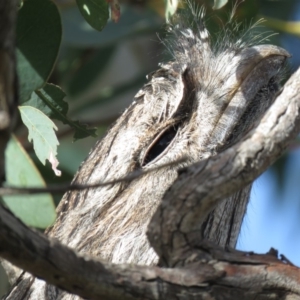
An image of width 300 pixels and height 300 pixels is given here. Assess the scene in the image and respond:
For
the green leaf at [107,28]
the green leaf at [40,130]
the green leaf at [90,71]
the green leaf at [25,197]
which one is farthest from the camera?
the green leaf at [90,71]

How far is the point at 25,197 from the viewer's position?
4.61 feet

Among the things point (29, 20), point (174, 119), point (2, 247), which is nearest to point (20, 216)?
point (2, 247)

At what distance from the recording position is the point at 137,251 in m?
2.08

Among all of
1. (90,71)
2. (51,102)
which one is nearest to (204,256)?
(51,102)

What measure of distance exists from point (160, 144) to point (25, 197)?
91cm

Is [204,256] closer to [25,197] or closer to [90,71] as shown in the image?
[25,197]

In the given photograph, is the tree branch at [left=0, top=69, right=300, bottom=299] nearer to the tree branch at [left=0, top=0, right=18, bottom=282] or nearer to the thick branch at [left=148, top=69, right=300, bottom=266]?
the thick branch at [left=148, top=69, right=300, bottom=266]

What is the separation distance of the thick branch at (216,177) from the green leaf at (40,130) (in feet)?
1.21

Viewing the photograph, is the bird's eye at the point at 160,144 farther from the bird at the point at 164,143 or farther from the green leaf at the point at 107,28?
the green leaf at the point at 107,28

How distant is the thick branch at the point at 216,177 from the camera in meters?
1.45

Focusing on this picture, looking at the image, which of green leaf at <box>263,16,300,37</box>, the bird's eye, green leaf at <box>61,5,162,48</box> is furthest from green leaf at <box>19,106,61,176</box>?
green leaf at <box>61,5,162,48</box>

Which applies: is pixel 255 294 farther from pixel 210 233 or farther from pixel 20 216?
pixel 210 233

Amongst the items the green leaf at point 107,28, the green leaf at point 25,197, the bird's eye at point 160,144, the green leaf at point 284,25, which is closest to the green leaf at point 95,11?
the green leaf at point 25,197

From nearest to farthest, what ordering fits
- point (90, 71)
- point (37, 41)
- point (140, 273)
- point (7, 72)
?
point (7, 72)
point (140, 273)
point (37, 41)
point (90, 71)
